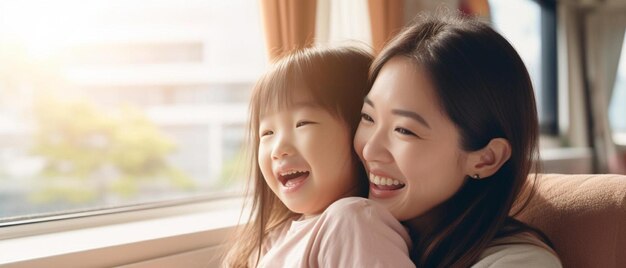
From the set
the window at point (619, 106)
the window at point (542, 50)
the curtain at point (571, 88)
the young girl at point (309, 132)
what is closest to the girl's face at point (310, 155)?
the young girl at point (309, 132)

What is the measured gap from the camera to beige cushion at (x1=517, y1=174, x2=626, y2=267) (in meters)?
0.96

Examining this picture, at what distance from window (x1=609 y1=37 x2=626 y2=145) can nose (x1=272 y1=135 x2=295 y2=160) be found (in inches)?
156

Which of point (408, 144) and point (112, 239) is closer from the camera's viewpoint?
point (408, 144)

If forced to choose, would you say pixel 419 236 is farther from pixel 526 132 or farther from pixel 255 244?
pixel 255 244

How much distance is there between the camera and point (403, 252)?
872mm

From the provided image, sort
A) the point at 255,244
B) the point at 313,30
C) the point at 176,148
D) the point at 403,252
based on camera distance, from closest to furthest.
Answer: the point at 403,252, the point at 255,244, the point at 313,30, the point at 176,148

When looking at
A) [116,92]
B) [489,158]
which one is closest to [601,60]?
[116,92]

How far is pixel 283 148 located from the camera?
1.05 metres

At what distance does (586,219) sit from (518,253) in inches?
8.1

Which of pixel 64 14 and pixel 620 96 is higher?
pixel 64 14

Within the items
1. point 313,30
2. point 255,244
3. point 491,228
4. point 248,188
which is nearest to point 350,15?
point 313,30

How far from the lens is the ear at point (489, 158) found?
3.05ft

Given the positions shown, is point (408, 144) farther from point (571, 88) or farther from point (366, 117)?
point (571, 88)

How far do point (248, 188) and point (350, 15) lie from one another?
0.90 meters
